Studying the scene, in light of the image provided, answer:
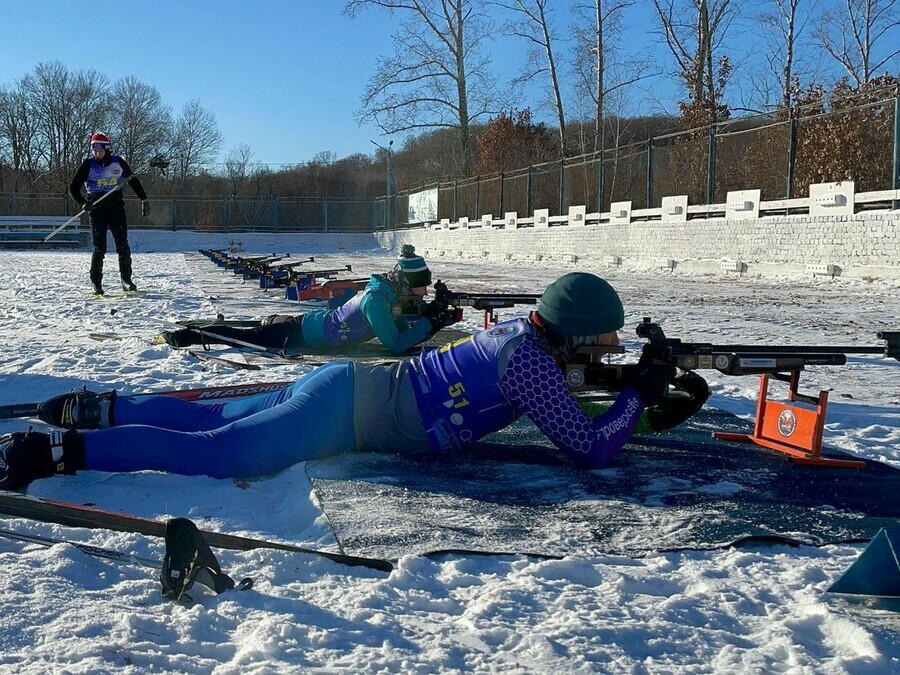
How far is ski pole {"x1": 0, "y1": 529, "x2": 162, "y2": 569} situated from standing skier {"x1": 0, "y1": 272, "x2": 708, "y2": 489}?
69 cm

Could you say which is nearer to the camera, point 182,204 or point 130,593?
point 130,593

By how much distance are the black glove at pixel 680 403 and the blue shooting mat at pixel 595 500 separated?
0.49ft

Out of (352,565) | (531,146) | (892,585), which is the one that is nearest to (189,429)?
(352,565)

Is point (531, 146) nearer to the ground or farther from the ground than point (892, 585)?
farther from the ground

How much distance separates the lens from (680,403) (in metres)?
4.16

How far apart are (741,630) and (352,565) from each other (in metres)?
1.07

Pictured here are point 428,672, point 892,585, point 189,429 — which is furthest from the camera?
point 189,429

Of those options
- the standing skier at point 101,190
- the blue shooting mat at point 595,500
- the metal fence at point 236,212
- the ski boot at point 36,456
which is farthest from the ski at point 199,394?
the metal fence at point 236,212

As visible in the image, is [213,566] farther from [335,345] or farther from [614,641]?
[335,345]

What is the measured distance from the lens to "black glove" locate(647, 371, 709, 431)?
4117 millimetres

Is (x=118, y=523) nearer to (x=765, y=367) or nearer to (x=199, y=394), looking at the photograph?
(x=199, y=394)

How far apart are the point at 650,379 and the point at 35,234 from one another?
126 ft

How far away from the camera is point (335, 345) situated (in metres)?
7.66

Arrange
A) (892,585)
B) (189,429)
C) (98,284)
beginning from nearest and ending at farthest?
1. (892,585)
2. (189,429)
3. (98,284)
